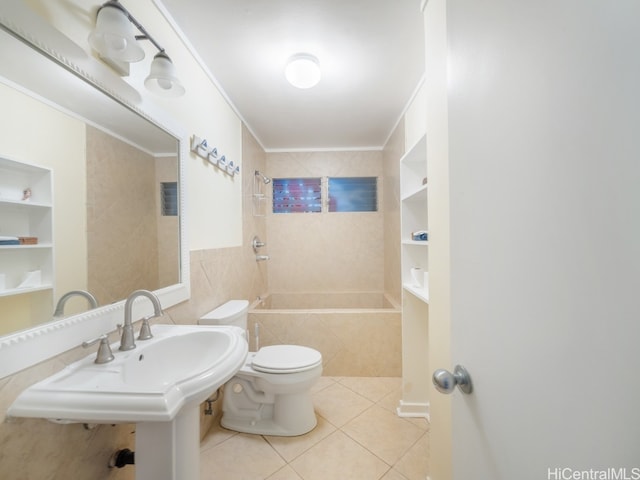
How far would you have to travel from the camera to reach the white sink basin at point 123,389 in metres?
0.68

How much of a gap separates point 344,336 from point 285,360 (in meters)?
0.81

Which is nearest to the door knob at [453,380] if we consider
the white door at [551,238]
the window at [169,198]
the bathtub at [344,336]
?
the white door at [551,238]

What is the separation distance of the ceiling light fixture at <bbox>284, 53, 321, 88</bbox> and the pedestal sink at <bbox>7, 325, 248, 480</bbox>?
1.60 meters

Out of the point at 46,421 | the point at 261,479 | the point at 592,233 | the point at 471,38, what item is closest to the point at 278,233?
the point at 261,479

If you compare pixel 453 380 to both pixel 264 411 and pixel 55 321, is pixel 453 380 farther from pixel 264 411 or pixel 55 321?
pixel 264 411

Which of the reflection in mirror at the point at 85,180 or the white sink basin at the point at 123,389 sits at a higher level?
the reflection in mirror at the point at 85,180

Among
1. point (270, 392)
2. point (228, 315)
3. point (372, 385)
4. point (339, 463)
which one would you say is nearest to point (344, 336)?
point (372, 385)

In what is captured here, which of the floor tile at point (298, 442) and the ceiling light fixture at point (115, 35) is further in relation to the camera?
the floor tile at point (298, 442)

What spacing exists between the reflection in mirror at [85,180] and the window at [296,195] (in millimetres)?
2063

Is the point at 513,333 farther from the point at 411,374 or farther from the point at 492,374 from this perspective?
the point at 411,374

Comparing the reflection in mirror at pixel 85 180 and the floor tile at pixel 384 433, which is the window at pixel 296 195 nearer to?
the reflection in mirror at pixel 85 180

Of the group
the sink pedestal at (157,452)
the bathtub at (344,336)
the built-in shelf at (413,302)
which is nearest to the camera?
the sink pedestal at (157,452)

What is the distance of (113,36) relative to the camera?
0.92m

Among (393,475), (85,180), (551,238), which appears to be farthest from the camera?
(393,475)
